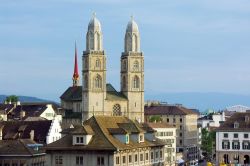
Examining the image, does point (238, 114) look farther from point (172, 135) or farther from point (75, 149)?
point (75, 149)

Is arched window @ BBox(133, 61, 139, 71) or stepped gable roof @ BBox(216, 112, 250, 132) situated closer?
stepped gable roof @ BBox(216, 112, 250, 132)

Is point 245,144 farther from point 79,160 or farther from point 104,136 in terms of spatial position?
point 79,160

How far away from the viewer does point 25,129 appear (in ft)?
365

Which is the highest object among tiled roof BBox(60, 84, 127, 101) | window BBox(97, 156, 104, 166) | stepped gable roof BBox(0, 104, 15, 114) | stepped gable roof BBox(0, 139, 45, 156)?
tiled roof BBox(60, 84, 127, 101)

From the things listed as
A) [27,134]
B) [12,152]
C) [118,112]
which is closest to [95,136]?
[12,152]

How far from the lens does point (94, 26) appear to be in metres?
168

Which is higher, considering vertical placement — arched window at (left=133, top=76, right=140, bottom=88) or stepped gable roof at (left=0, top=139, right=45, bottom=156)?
arched window at (left=133, top=76, right=140, bottom=88)

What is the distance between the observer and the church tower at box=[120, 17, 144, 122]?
16850cm

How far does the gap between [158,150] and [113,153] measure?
16.0m

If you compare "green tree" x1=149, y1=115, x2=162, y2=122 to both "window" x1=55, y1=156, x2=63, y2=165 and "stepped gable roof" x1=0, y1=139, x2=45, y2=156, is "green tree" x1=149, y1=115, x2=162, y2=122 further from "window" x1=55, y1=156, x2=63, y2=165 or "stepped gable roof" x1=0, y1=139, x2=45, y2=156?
"window" x1=55, y1=156, x2=63, y2=165

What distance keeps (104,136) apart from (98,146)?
1.88 m

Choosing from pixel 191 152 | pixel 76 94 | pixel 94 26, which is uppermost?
pixel 94 26

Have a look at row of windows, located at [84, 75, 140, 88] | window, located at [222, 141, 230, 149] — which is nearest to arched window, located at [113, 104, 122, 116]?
row of windows, located at [84, 75, 140, 88]

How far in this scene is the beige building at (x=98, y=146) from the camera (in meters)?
83.8
